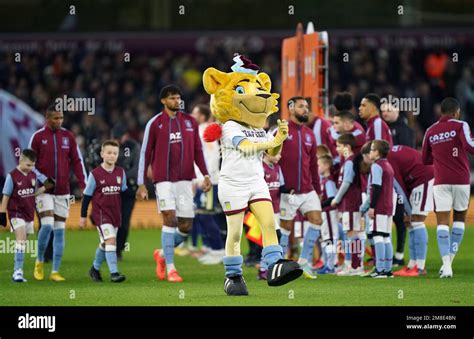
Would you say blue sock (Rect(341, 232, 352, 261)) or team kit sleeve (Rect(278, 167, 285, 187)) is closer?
team kit sleeve (Rect(278, 167, 285, 187))

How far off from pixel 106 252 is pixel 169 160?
135 cm

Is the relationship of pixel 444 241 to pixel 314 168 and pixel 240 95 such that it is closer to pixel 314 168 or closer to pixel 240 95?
pixel 314 168

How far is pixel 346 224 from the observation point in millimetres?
14945

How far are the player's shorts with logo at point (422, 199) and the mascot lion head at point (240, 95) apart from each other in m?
3.21

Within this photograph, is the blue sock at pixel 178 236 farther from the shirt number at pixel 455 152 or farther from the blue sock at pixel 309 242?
the shirt number at pixel 455 152

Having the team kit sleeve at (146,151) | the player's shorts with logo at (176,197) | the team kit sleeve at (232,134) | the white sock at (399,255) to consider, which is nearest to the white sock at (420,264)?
the white sock at (399,255)

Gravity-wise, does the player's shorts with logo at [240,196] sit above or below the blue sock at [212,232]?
above

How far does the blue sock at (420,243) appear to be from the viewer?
48.6 feet

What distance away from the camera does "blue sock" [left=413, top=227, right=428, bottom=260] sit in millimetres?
14812

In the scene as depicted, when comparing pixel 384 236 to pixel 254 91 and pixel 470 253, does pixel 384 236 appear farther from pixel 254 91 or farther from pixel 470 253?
pixel 470 253

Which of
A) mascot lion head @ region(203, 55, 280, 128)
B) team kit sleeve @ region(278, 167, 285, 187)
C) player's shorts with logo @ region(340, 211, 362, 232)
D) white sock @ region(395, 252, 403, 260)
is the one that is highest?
mascot lion head @ region(203, 55, 280, 128)

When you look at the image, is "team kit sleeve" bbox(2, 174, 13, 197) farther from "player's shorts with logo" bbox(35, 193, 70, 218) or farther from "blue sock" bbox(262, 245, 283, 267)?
"blue sock" bbox(262, 245, 283, 267)

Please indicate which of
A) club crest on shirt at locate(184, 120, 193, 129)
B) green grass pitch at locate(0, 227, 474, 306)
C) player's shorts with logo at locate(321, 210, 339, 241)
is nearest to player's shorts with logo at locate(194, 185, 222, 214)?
green grass pitch at locate(0, 227, 474, 306)

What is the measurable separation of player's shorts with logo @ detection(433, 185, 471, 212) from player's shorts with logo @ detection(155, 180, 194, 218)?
2.96m
